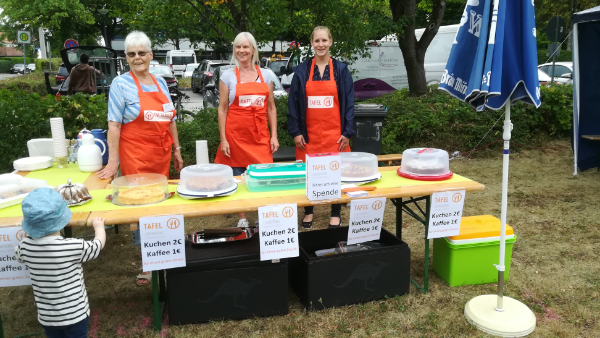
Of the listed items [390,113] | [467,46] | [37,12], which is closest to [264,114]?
[467,46]

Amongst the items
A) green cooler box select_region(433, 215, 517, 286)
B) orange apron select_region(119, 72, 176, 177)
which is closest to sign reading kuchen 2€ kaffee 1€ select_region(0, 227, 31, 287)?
orange apron select_region(119, 72, 176, 177)

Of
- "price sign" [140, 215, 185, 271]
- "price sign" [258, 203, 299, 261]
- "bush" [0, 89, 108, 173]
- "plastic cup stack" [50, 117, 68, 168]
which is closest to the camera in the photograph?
"price sign" [140, 215, 185, 271]

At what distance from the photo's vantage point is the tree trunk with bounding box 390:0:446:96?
8.55m

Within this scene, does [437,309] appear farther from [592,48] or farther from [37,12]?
[37,12]

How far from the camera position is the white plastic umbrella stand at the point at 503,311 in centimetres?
265

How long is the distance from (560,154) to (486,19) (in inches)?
236

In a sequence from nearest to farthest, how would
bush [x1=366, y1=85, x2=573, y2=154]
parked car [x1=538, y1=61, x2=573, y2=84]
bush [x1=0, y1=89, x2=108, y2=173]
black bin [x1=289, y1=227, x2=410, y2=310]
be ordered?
black bin [x1=289, y1=227, x2=410, y2=310]
bush [x1=0, y1=89, x2=108, y2=173]
bush [x1=366, y1=85, x2=573, y2=154]
parked car [x1=538, y1=61, x2=573, y2=84]

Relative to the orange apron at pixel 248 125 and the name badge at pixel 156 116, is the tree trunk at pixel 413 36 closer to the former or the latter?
the orange apron at pixel 248 125

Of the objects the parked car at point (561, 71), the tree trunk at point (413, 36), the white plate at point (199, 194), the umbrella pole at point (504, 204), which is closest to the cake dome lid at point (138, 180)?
the white plate at point (199, 194)

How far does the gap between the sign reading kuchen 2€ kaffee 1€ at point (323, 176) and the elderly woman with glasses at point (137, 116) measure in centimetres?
126

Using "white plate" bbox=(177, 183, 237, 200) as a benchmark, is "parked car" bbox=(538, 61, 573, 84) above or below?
above

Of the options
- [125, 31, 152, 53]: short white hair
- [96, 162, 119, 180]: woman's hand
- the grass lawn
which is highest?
[125, 31, 152, 53]: short white hair

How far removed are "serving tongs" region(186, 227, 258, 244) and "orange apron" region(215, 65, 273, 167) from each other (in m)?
0.85

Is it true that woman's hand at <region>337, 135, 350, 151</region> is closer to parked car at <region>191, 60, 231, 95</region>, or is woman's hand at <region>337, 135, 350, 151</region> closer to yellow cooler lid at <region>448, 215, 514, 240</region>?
yellow cooler lid at <region>448, 215, 514, 240</region>
